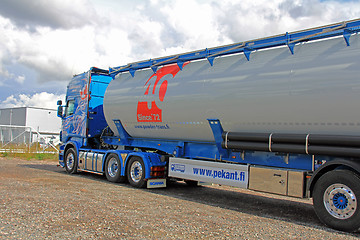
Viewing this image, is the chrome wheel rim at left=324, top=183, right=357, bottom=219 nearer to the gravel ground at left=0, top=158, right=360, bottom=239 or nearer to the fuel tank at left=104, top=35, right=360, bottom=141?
the gravel ground at left=0, top=158, right=360, bottom=239

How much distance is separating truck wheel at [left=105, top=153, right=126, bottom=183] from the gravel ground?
121 cm

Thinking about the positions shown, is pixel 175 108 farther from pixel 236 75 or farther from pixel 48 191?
pixel 48 191

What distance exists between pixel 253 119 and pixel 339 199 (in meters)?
2.63

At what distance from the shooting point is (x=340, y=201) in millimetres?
6391

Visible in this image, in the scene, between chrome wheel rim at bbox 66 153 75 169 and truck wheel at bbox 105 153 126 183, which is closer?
truck wheel at bbox 105 153 126 183

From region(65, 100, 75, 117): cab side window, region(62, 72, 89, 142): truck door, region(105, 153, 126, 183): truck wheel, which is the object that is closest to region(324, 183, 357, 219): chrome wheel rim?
region(105, 153, 126, 183): truck wheel

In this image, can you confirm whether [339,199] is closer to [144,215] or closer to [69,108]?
[144,215]

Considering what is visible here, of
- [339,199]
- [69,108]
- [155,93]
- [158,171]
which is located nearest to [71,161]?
[69,108]

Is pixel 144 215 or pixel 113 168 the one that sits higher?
pixel 113 168

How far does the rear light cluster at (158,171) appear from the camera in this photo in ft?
34.2

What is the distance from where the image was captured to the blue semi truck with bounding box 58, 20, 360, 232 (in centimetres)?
659

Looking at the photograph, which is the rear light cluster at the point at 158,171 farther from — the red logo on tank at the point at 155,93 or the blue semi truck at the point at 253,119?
the red logo on tank at the point at 155,93

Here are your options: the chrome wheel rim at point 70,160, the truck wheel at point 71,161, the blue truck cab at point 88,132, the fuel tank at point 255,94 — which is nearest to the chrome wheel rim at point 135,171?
the blue truck cab at point 88,132

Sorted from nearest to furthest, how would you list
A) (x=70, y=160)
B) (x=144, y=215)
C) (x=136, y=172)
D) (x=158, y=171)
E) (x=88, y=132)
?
1. (x=144, y=215)
2. (x=158, y=171)
3. (x=136, y=172)
4. (x=88, y=132)
5. (x=70, y=160)
